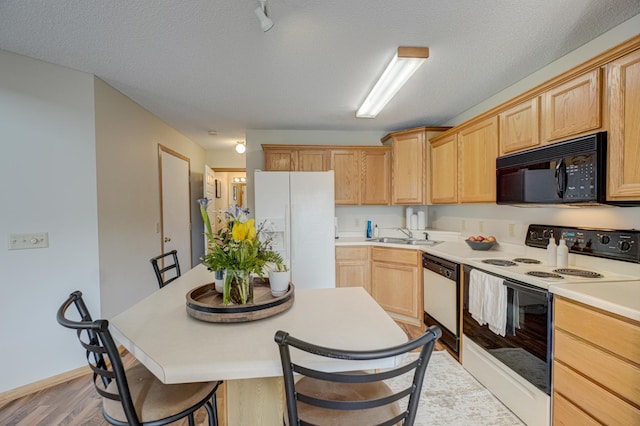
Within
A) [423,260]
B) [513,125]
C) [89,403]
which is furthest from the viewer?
[423,260]

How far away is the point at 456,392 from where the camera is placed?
79.0 inches

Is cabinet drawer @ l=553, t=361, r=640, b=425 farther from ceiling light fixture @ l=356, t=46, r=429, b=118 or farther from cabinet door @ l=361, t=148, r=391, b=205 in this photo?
cabinet door @ l=361, t=148, r=391, b=205

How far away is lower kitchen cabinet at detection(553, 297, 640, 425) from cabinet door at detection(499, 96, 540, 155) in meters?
1.19

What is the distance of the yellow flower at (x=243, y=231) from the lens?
1.13m

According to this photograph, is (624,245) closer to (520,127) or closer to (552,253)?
(552,253)

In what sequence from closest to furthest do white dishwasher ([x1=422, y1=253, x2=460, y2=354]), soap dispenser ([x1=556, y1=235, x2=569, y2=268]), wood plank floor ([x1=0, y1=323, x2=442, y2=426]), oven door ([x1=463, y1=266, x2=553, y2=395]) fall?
oven door ([x1=463, y1=266, x2=553, y2=395]) → wood plank floor ([x1=0, y1=323, x2=442, y2=426]) → soap dispenser ([x1=556, y1=235, x2=569, y2=268]) → white dishwasher ([x1=422, y1=253, x2=460, y2=354])

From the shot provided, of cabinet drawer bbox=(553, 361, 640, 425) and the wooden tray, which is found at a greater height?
the wooden tray

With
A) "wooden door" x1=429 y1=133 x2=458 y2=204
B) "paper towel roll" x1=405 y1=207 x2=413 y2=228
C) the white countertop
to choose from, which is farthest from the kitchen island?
"paper towel roll" x1=405 y1=207 x2=413 y2=228

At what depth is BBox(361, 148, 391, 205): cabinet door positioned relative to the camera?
380 cm

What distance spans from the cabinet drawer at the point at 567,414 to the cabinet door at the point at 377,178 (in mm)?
2609

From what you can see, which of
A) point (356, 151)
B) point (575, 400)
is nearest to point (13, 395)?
point (575, 400)

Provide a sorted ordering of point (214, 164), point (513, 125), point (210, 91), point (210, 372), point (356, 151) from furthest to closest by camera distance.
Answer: point (214, 164) < point (356, 151) < point (210, 91) < point (513, 125) < point (210, 372)

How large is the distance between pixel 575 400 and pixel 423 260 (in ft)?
5.44

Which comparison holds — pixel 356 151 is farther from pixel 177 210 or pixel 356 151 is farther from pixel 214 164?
pixel 214 164
